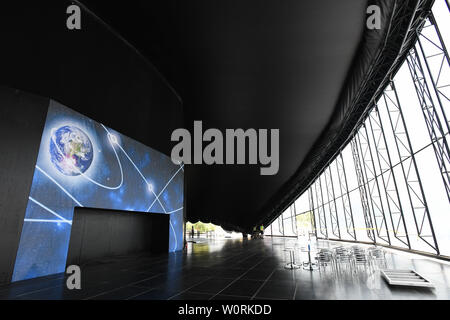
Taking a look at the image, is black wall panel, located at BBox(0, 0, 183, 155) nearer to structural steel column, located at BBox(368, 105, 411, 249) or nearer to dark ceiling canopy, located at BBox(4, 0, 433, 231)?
dark ceiling canopy, located at BBox(4, 0, 433, 231)

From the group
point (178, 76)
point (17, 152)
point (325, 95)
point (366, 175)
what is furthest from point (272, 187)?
point (17, 152)

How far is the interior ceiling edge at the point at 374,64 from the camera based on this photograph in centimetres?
618

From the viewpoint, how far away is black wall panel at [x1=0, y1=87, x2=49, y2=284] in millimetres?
4777

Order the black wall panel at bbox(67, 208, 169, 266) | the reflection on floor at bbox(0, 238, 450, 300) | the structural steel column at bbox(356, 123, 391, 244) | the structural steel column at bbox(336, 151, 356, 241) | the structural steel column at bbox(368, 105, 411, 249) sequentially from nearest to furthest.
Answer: the reflection on floor at bbox(0, 238, 450, 300), the black wall panel at bbox(67, 208, 169, 266), the structural steel column at bbox(368, 105, 411, 249), the structural steel column at bbox(356, 123, 391, 244), the structural steel column at bbox(336, 151, 356, 241)

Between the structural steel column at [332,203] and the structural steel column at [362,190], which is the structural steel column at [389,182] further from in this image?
the structural steel column at [332,203]

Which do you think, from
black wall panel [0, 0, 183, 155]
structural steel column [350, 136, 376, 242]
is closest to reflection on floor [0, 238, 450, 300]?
black wall panel [0, 0, 183, 155]

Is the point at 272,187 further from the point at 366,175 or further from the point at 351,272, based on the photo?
the point at 351,272

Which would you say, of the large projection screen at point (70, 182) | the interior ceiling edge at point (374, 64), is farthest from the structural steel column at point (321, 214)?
the large projection screen at point (70, 182)

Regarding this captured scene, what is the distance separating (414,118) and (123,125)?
11.3 m

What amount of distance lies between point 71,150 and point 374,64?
31.7 feet

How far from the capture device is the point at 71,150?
634 cm

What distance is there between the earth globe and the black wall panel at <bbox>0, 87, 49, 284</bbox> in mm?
432

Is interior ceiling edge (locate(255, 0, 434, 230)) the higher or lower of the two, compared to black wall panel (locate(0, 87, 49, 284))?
higher
